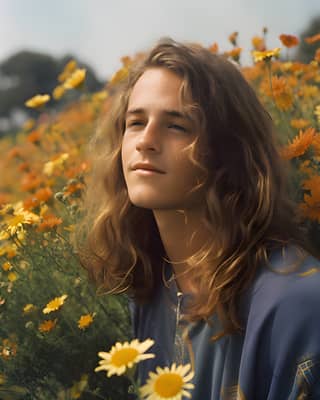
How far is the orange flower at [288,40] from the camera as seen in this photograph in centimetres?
249

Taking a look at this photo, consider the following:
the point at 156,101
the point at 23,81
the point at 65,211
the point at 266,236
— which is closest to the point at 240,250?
the point at 266,236

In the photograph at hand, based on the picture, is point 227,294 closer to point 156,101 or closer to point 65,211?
point 156,101

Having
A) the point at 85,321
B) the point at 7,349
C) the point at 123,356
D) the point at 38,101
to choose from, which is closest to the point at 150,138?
the point at 123,356

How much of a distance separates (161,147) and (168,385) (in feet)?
1.97

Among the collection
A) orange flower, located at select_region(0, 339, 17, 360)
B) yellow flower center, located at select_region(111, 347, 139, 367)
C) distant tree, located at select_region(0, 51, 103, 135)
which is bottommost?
distant tree, located at select_region(0, 51, 103, 135)

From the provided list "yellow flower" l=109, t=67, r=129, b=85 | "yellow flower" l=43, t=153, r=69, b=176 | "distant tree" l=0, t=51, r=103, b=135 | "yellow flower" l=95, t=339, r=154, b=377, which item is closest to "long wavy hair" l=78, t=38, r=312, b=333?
"yellow flower" l=95, t=339, r=154, b=377

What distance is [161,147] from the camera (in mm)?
1507

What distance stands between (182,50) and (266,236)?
508mm

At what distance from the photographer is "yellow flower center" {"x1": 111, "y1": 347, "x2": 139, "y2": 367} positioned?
1104 mm

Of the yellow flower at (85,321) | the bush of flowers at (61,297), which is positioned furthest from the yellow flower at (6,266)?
the yellow flower at (85,321)

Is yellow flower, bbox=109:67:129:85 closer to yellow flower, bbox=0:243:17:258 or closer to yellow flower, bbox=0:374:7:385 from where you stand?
yellow flower, bbox=0:243:17:258

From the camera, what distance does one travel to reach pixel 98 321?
6.76 ft

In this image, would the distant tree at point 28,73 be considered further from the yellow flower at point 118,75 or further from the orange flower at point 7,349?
the orange flower at point 7,349

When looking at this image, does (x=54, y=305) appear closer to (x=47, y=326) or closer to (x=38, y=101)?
(x=47, y=326)
